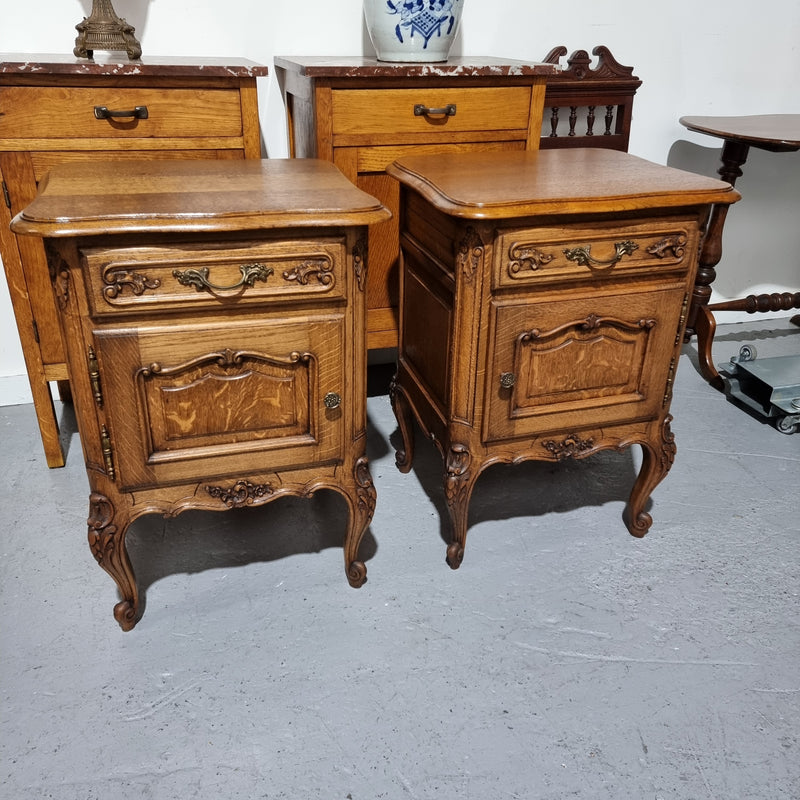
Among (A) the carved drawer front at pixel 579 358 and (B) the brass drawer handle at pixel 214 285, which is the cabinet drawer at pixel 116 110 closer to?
(B) the brass drawer handle at pixel 214 285

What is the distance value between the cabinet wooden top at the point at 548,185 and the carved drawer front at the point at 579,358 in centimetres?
20

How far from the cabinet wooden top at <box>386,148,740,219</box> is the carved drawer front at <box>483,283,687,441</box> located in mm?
196

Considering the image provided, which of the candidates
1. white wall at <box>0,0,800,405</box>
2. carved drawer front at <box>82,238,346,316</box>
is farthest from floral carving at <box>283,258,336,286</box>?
white wall at <box>0,0,800,405</box>

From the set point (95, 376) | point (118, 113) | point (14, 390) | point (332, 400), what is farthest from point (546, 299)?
point (14, 390)

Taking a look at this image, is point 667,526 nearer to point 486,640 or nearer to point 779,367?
point 486,640

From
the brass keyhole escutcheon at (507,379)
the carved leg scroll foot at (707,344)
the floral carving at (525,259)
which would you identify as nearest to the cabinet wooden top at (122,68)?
the floral carving at (525,259)

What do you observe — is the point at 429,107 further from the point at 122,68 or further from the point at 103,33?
the point at 103,33

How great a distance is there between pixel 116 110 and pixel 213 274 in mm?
782

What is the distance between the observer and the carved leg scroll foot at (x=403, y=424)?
2.12 m

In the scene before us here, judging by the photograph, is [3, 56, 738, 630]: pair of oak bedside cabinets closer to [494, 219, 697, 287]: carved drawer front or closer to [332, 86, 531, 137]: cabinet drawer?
[494, 219, 697, 287]: carved drawer front

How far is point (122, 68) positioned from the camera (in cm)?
179

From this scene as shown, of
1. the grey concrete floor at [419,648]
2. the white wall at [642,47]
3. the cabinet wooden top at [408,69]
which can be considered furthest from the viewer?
the white wall at [642,47]

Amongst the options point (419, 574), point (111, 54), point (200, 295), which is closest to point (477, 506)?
point (419, 574)

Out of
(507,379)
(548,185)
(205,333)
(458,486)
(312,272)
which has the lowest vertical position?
(458,486)
